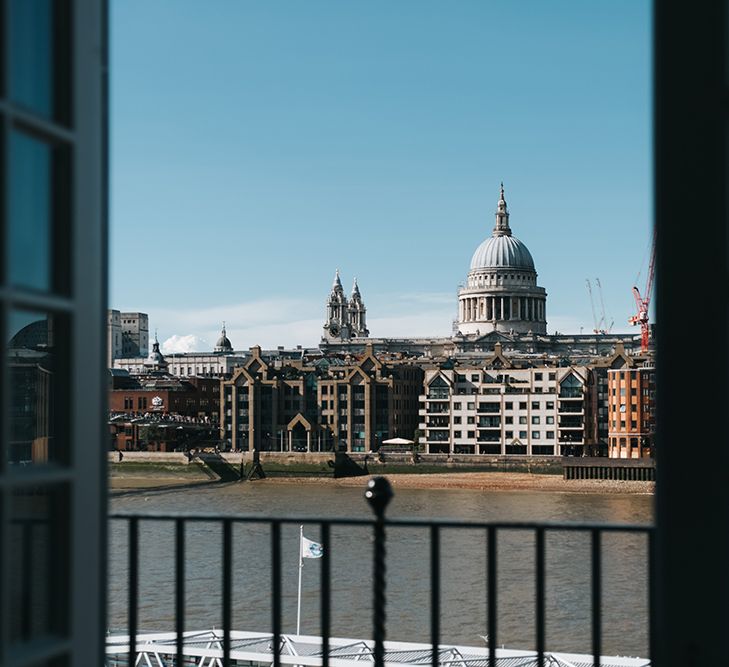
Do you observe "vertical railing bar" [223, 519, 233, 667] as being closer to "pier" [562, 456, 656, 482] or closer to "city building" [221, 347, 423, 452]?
"pier" [562, 456, 656, 482]

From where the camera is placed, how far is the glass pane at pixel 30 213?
152 cm

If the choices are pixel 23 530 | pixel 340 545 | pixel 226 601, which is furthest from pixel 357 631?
pixel 23 530

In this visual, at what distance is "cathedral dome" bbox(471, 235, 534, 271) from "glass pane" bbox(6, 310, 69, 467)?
76.8 metres

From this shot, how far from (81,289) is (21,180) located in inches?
7.4

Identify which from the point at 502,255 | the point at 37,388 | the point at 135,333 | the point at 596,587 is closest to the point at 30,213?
the point at 37,388

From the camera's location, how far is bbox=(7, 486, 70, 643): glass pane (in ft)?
5.25

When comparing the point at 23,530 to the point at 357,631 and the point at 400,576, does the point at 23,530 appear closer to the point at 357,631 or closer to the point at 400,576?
the point at 357,631

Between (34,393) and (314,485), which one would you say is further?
(314,485)

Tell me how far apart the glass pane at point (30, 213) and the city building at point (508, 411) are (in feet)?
148

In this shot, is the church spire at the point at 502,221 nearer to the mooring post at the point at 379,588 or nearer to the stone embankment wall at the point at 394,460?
the stone embankment wall at the point at 394,460

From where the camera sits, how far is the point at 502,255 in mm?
78688

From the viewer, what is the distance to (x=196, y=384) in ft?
191

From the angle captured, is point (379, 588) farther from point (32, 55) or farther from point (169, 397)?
point (169, 397)

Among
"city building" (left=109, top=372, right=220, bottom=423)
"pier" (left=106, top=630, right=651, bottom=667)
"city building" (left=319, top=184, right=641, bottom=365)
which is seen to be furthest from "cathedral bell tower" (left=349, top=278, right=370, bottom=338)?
"pier" (left=106, top=630, right=651, bottom=667)
